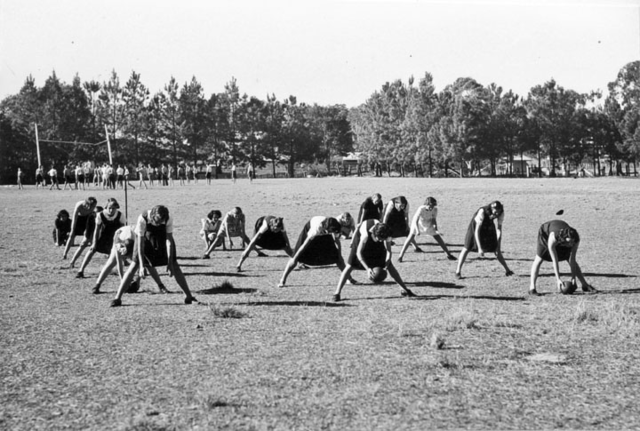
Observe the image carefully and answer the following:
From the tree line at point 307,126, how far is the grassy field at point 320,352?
57.8 meters

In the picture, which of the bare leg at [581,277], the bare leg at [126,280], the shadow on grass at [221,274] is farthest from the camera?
the shadow on grass at [221,274]

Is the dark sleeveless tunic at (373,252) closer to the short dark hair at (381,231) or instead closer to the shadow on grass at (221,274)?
the short dark hair at (381,231)

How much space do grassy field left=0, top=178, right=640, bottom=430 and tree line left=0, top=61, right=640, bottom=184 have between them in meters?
57.8

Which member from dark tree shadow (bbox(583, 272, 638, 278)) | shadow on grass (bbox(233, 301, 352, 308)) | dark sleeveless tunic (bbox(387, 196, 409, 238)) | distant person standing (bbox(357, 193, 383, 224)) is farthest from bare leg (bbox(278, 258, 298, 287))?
dark tree shadow (bbox(583, 272, 638, 278))

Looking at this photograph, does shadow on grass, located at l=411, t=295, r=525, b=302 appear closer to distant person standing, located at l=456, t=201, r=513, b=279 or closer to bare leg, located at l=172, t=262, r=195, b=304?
distant person standing, located at l=456, t=201, r=513, b=279

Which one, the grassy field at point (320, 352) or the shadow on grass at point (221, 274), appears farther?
the shadow on grass at point (221, 274)

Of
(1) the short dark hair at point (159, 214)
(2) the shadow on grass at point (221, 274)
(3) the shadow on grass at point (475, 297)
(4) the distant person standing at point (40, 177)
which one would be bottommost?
(3) the shadow on grass at point (475, 297)

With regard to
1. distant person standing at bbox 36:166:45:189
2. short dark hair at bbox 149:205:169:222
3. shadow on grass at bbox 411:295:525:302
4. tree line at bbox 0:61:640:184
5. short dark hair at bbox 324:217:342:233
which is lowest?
shadow on grass at bbox 411:295:525:302

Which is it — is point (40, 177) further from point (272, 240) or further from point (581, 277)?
point (581, 277)

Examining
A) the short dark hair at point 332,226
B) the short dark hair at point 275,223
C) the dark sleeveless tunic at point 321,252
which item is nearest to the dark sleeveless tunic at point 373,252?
the short dark hair at point 332,226

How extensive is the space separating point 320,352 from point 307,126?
93.2 metres

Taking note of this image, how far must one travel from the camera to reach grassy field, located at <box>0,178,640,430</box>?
6949 millimetres

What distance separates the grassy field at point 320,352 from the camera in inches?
274

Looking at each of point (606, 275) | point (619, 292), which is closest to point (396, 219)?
point (606, 275)
